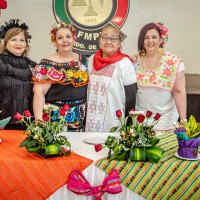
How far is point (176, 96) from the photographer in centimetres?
255

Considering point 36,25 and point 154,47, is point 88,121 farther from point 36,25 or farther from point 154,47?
point 36,25

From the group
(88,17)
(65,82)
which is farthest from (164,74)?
(88,17)

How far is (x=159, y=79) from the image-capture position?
8.27ft

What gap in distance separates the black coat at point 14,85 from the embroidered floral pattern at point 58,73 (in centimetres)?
16

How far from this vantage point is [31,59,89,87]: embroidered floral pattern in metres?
2.43

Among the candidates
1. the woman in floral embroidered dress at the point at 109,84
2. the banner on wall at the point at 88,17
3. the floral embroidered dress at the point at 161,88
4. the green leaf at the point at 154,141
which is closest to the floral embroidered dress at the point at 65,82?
the woman in floral embroidered dress at the point at 109,84

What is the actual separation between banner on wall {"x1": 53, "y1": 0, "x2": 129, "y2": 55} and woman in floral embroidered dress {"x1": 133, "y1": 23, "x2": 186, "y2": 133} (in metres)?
1.42

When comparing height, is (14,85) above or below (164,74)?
below

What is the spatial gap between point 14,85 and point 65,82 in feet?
1.51

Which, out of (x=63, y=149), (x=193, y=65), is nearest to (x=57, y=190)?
(x=63, y=149)

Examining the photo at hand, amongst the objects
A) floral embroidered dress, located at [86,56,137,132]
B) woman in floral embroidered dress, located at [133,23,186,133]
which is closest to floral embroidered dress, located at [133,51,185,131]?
woman in floral embroidered dress, located at [133,23,186,133]

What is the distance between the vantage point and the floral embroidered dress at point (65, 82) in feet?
8.00

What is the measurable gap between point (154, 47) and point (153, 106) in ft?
1.65

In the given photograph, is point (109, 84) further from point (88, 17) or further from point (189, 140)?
point (88, 17)
